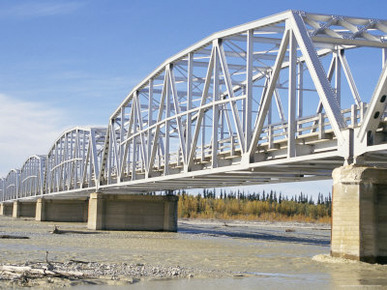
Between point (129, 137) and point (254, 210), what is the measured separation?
89.0 m

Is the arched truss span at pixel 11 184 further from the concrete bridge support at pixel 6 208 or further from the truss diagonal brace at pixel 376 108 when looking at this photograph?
the truss diagonal brace at pixel 376 108

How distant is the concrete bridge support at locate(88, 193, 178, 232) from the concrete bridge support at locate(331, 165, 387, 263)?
40.0m

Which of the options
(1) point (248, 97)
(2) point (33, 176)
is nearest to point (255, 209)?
(2) point (33, 176)

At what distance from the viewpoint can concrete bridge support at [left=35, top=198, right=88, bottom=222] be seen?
91.9 meters

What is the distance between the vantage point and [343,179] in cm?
2328

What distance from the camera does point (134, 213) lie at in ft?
206

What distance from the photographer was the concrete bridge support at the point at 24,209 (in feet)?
386

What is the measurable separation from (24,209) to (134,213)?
6104 centimetres

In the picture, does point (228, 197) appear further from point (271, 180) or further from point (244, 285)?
point (244, 285)

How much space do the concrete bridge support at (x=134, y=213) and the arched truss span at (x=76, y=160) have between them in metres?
3.87

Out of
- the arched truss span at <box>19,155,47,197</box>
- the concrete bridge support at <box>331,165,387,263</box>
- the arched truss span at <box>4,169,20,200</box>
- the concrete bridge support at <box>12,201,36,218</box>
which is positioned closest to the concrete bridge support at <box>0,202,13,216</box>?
the arched truss span at <box>4,169,20,200</box>

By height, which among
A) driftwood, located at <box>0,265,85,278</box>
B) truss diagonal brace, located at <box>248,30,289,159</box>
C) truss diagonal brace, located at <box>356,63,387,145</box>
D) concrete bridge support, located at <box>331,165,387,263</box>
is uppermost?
truss diagonal brace, located at <box>248,30,289,159</box>

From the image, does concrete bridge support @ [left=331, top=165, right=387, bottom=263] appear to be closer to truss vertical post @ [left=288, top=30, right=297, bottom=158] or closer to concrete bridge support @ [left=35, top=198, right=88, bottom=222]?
truss vertical post @ [left=288, top=30, right=297, bottom=158]

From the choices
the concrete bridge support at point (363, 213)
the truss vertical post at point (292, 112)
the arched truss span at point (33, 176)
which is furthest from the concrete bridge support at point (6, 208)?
the concrete bridge support at point (363, 213)
